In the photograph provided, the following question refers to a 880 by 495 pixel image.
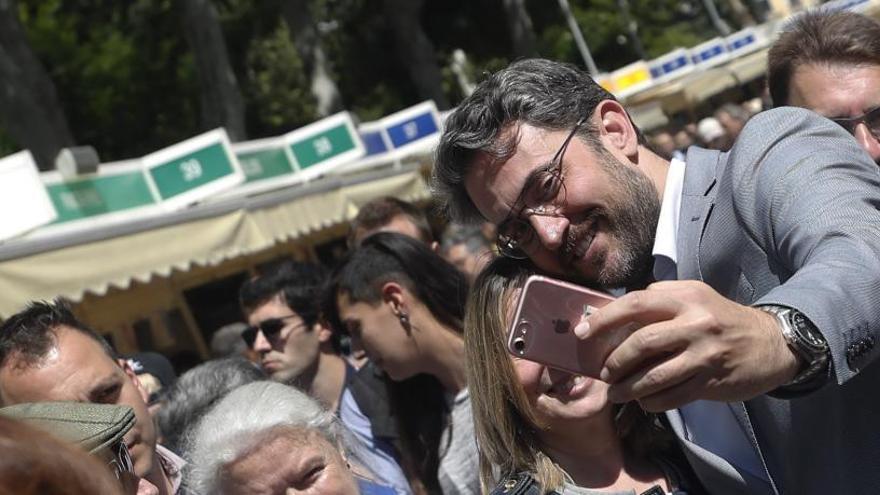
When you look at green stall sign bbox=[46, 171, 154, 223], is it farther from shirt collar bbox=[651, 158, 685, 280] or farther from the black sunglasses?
shirt collar bbox=[651, 158, 685, 280]

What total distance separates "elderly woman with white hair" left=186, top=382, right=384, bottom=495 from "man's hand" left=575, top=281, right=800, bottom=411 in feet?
5.10

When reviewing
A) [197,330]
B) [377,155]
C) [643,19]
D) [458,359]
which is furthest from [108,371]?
[643,19]

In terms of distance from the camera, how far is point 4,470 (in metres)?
1.07

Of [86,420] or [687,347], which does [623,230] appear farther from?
[86,420]

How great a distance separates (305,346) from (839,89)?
8.68 feet

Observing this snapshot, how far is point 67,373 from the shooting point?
3250 millimetres

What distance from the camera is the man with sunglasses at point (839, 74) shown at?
320cm

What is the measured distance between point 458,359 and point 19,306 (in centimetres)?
226

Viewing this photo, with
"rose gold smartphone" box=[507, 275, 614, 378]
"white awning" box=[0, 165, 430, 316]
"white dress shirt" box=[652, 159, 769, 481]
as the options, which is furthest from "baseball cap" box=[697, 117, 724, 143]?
"rose gold smartphone" box=[507, 275, 614, 378]

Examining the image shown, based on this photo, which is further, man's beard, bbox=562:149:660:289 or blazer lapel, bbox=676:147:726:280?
man's beard, bbox=562:149:660:289

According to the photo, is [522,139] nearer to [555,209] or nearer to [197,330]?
[555,209]

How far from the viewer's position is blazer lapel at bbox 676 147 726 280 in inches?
82.6

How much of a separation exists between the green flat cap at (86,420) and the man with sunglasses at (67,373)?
0.64 m

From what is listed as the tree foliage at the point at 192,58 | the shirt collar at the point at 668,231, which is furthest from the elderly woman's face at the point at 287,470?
the tree foliage at the point at 192,58
